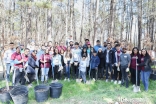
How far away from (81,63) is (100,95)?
5.95ft

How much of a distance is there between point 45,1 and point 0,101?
16.9ft

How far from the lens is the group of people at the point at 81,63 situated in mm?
6668

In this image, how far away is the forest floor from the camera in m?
5.76

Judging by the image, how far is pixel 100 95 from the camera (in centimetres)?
612

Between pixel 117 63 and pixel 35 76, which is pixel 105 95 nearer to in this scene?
pixel 117 63

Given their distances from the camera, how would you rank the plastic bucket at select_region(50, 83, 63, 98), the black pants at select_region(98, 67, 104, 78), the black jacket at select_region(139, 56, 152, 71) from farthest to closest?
the black pants at select_region(98, 67, 104, 78)
the black jacket at select_region(139, 56, 152, 71)
the plastic bucket at select_region(50, 83, 63, 98)

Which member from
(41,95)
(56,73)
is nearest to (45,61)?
(56,73)

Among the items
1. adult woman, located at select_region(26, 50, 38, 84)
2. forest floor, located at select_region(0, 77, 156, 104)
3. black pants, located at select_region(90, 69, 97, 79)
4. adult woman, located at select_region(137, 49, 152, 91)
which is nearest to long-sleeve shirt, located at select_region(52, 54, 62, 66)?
adult woman, located at select_region(26, 50, 38, 84)

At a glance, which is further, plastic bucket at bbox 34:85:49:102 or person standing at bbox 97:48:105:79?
person standing at bbox 97:48:105:79

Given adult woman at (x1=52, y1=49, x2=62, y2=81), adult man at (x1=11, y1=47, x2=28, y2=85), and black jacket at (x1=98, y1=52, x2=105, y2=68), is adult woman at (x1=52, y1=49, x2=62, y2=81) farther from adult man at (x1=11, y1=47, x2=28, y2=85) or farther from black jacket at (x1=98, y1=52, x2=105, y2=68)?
black jacket at (x1=98, y1=52, x2=105, y2=68)

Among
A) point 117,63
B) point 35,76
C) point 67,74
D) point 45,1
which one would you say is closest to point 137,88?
point 117,63

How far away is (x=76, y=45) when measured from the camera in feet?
24.8

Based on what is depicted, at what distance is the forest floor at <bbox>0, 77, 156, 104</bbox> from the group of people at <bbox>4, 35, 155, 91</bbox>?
1.29 ft

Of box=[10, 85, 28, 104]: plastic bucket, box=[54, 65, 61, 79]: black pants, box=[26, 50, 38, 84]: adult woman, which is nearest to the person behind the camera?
box=[10, 85, 28, 104]: plastic bucket
